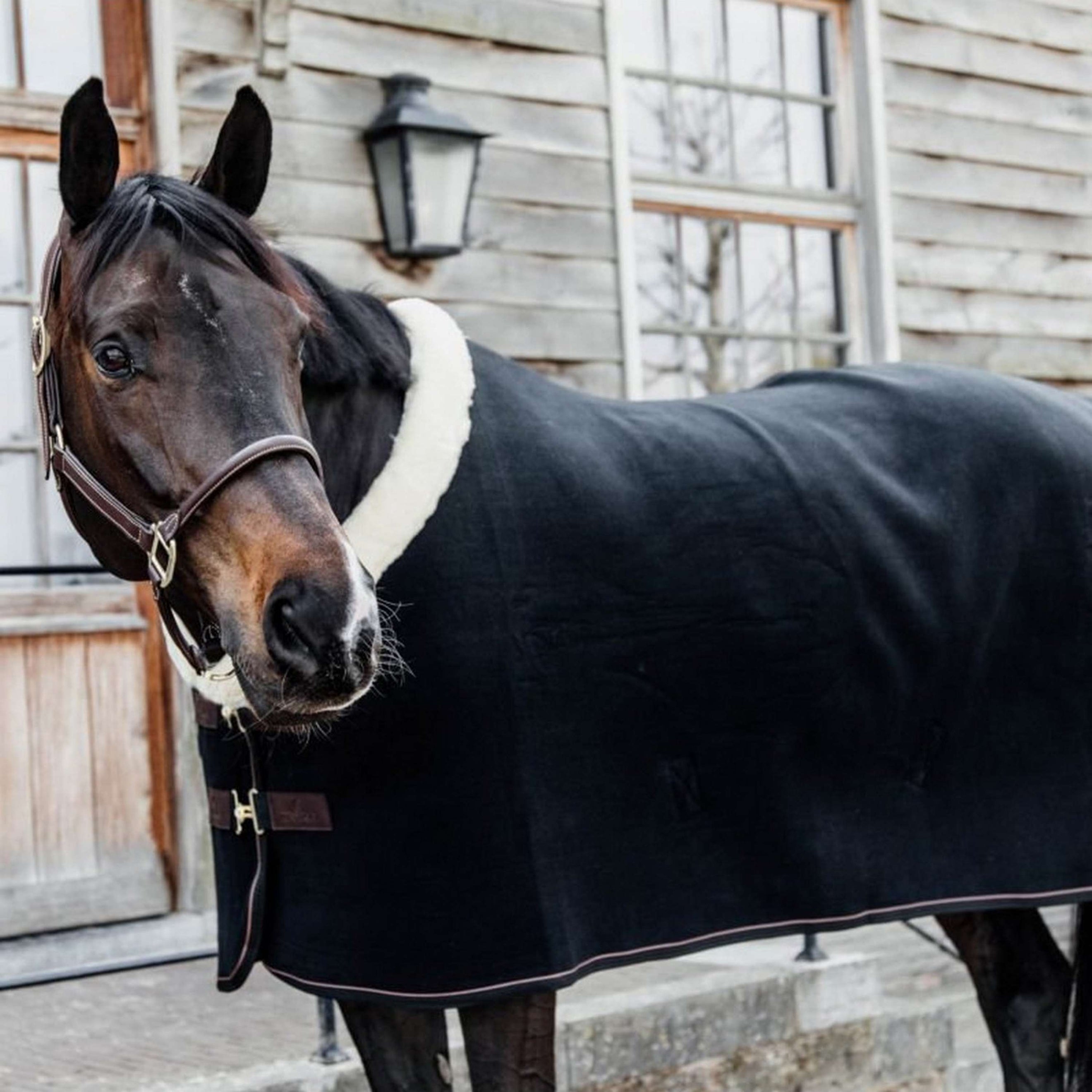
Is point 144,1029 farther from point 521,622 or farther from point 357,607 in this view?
point 357,607

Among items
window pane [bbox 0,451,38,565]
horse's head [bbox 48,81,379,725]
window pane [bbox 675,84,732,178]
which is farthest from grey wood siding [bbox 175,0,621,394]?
horse's head [bbox 48,81,379,725]

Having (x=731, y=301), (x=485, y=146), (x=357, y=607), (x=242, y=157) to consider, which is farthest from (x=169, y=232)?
(x=731, y=301)

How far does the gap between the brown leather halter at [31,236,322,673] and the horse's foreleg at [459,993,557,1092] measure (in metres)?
0.60

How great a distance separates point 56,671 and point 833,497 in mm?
2505

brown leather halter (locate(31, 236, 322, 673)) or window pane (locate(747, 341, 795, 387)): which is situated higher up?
window pane (locate(747, 341, 795, 387))

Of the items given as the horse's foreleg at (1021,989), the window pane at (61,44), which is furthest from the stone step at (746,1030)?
the window pane at (61,44)

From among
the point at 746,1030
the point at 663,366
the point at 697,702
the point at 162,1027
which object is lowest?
the point at 746,1030

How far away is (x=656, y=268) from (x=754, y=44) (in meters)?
0.91

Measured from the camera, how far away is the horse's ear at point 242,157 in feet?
7.11

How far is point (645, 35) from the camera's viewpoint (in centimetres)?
563

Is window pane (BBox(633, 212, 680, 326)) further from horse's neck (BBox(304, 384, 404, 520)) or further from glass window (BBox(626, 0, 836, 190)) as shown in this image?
horse's neck (BBox(304, 384, 404, 520))

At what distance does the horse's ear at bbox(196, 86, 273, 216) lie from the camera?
85.3 inches

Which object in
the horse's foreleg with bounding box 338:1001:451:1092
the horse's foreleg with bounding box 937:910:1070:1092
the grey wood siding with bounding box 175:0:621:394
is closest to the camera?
the horse's foreleg with bounding box 338:1001:451:1092

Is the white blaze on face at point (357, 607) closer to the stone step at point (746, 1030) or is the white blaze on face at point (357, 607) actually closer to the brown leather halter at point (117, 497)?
the brown leather halter at point (117, 497)
